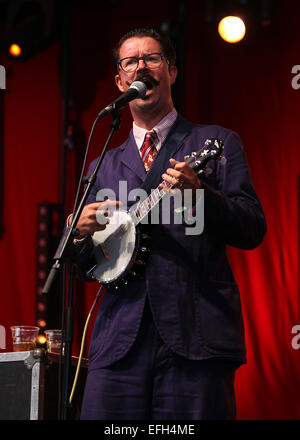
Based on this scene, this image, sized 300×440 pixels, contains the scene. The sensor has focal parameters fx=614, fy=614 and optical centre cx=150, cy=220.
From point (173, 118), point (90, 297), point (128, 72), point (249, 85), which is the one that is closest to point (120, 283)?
point (173, 118)

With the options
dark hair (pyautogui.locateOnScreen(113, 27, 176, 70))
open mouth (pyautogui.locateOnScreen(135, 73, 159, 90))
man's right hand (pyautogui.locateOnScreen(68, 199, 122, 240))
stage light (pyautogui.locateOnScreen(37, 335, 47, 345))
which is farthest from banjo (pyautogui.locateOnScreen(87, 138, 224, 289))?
stage light (pyautogui.locateOnScreen(37, 335, 47, 345))

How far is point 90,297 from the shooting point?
4.91m

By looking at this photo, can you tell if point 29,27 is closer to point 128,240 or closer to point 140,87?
point 140,87

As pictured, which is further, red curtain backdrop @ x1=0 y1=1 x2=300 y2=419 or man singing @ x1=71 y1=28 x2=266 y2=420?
red curtain backdrop @ x1=0 y1=1 x2=300 y2=419

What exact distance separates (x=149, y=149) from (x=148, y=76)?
260 millimetres

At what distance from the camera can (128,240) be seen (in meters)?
2.02

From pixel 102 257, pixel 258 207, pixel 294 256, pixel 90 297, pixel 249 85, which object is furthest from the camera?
pixel 90 297

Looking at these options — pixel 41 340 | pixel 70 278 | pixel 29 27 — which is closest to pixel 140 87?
pixel 70 278

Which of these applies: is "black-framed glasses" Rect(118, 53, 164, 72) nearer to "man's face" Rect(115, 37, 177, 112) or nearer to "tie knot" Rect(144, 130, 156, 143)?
"man's face" Rect(115, 37, 177, 112)

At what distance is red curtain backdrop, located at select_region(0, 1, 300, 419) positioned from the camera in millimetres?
3797

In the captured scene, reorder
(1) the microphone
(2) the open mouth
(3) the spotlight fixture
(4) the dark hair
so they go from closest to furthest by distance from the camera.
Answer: (1) the microphone
(2) the open mouth
(4) the dark hair
(3) the spotlight fixture

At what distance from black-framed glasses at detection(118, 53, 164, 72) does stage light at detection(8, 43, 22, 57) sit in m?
3.11

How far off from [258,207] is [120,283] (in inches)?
19.8

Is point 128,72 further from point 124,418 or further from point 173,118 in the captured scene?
point 124,418
